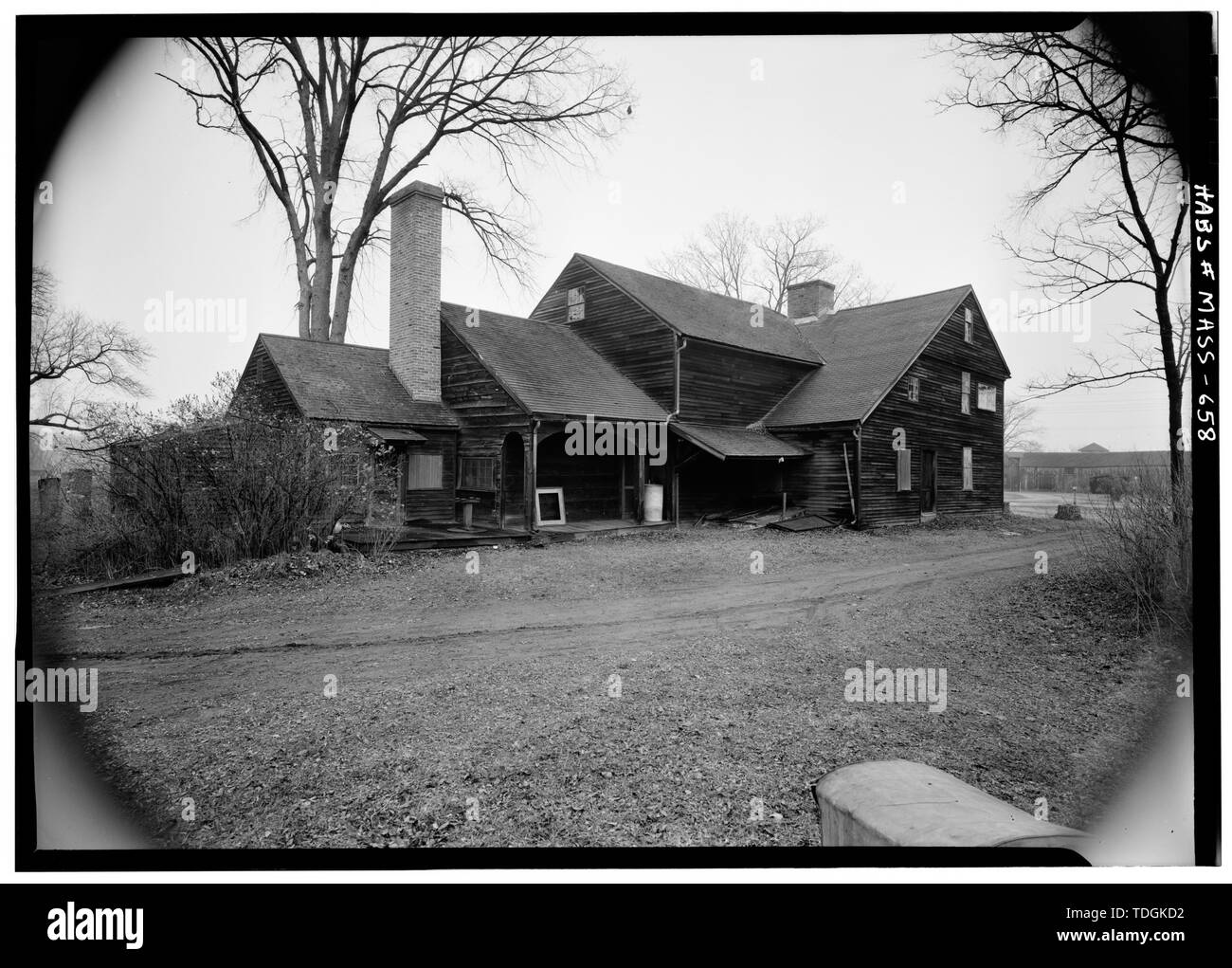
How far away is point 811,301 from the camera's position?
23.0 m

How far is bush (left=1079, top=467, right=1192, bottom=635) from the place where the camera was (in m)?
4.76

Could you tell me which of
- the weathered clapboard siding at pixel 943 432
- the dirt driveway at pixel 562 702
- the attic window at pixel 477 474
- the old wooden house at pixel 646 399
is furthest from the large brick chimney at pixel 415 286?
the weathered clapboard siding at pixel 943 432

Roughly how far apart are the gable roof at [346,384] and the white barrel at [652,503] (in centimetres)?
482

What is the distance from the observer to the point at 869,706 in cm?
496

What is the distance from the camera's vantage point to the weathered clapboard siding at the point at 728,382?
56.6 feet

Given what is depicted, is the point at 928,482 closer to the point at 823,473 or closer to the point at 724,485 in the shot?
the point at 823,473

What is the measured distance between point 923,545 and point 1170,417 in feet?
35.1

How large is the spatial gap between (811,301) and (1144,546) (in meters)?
18.2

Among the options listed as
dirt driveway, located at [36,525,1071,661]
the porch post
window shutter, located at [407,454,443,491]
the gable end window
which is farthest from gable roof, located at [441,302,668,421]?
the gable end window

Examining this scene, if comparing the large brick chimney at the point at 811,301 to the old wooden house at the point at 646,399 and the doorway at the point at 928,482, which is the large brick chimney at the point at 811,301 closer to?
the old wooden house at the point at 646,399

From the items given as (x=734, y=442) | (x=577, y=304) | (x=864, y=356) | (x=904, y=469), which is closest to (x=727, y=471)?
(x=734, y=442)

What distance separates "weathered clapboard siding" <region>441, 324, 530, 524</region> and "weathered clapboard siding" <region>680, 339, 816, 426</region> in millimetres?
4795

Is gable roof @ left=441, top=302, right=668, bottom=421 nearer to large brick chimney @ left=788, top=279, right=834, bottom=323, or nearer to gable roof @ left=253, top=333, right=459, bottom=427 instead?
gable roof @ left=253, top=333, right=459, bottom=427

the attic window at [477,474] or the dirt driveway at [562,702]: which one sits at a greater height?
the attic window at [477,474]
